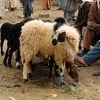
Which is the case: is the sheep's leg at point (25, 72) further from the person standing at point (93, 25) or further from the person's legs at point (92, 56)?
the person standing at point (93, 25)

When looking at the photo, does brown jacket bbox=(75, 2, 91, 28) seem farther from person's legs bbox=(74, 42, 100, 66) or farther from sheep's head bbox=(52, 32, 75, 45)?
sheep's head bbox=(52, 32, 75, 45)

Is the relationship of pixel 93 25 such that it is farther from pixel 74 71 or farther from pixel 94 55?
pixel 74 71

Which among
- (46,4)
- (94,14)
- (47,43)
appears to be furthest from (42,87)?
(46,4)

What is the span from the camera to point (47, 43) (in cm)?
315

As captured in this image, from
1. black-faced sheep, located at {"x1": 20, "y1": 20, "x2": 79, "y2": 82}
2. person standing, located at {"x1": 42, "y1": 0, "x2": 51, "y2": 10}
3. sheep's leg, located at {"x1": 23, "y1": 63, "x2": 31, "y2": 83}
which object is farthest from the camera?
person standing, located at {"x1": 42, "y1": 0, "x2": 51, "y2": 10}

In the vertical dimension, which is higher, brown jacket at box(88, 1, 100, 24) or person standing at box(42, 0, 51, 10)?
person standing at box(42, 0, 51, 10)

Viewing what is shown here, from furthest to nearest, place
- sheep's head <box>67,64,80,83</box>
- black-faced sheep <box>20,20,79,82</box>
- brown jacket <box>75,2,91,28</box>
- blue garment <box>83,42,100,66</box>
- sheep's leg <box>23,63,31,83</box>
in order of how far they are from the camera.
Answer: brown jacket <box>75,2,91,28</box> → blue garment <box>83,42,100,66</box> → sheep's leg <box>23,63,31,83</box> → sheep's head <box>67,64,80,83</box> → black-faced sheep <box>20,20,79,82</box>

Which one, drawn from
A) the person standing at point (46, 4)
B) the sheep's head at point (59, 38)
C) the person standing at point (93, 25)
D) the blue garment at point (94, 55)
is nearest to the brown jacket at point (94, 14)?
the person standing at point (93, 25)

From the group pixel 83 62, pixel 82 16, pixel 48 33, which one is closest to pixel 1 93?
pixel 48 33

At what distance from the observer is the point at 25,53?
3281 mm

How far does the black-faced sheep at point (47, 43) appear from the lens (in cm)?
305

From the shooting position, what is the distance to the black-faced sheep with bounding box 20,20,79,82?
3.05 metres

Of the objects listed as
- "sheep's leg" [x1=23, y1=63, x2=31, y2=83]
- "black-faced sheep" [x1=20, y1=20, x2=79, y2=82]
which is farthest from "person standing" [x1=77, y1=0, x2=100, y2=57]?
"sheep's leg" [x1=23, y1=63, x2=31, y2=83]

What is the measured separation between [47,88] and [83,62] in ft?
4.93
